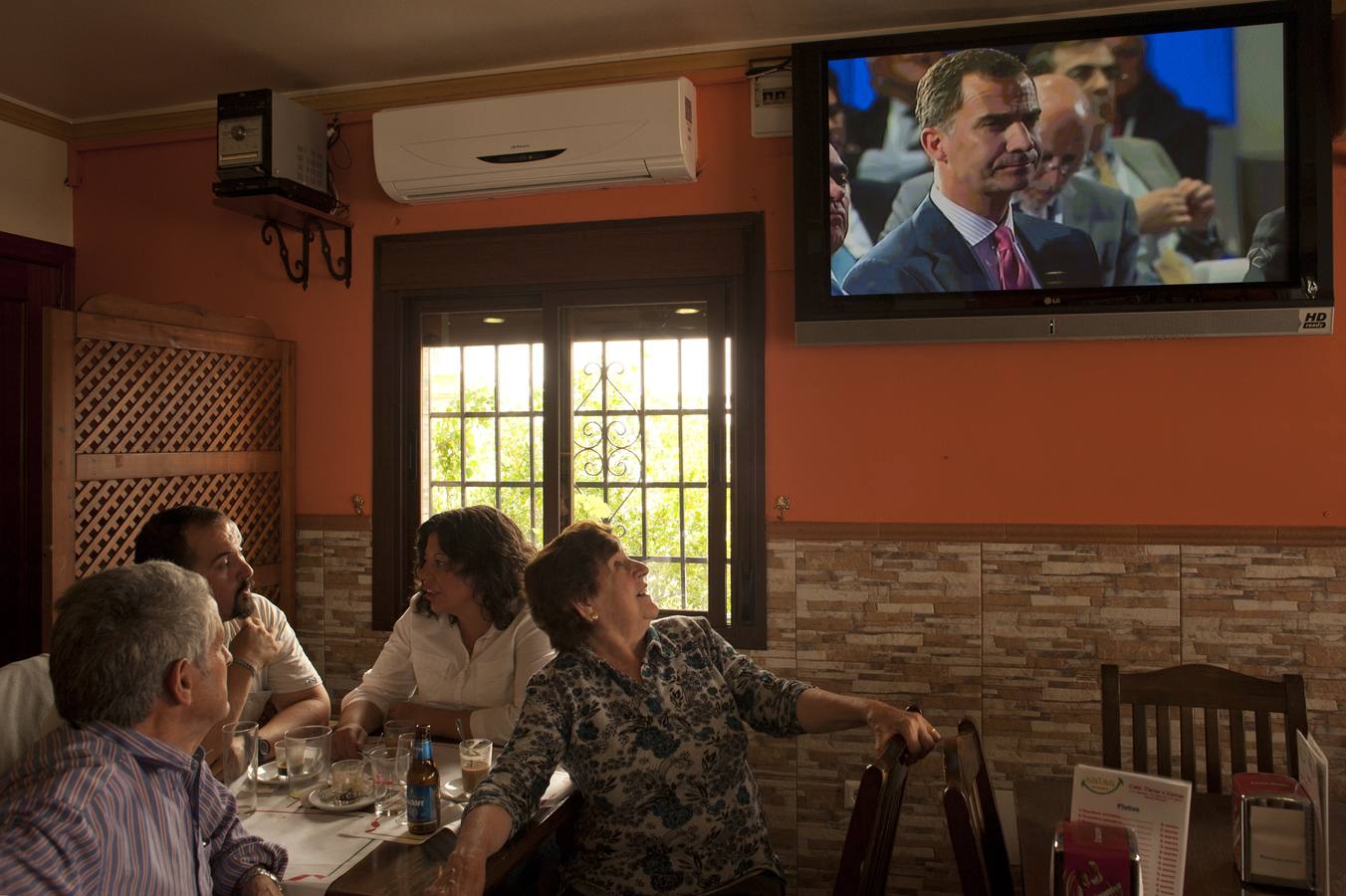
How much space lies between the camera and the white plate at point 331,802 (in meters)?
1.86

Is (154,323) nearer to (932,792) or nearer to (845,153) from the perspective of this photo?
(845,153)

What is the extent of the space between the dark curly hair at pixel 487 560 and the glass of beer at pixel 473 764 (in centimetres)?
54

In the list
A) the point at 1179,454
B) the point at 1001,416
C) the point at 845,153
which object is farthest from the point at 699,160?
the point at 1179,454

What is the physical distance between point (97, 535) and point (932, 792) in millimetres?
2586

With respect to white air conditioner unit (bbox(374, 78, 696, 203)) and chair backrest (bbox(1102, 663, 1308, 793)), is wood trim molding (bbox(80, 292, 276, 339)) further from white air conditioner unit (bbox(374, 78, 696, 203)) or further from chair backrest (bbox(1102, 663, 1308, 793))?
chair backrest (bbox(1102, 663, 1308, 793))

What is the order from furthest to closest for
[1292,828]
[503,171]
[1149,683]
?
[503,171] < [1149,683] < [1292,828]

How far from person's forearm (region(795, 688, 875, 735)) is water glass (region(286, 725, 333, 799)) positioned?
38.3 inches

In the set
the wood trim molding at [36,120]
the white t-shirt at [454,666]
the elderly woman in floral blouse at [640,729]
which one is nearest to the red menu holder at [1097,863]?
the elderly woman in floral blouse at [640,729]

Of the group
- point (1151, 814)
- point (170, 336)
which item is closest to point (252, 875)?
point (1151, 814)

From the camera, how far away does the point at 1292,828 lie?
5.17ft

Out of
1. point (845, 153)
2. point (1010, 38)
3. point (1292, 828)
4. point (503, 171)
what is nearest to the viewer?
point (1292, 828)

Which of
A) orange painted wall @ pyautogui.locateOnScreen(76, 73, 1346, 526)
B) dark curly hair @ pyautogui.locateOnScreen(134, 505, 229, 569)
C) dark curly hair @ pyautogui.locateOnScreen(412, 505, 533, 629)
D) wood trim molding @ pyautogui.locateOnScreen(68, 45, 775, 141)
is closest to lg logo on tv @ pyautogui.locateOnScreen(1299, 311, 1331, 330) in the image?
orange painted wall @ pyautogui.locateOnScreen(76, 73, 1346, 526)

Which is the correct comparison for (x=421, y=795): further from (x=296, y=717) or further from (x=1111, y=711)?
(x=1111, y=711)

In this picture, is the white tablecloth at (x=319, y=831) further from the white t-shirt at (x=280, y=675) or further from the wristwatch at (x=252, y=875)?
the white t-shirt at (x=280, y=675)
